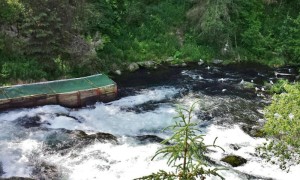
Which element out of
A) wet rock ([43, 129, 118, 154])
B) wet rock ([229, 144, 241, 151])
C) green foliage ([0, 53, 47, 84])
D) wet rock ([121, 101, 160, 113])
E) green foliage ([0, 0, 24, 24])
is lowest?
wet rock ([43, 129, 118, 154])

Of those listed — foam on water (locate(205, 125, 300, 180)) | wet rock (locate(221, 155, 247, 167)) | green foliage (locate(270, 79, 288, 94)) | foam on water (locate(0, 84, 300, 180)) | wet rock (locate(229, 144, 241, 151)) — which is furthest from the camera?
green foliage (locate(270, 79, 288, 94))

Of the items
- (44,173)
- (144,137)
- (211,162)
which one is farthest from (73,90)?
(211,162)

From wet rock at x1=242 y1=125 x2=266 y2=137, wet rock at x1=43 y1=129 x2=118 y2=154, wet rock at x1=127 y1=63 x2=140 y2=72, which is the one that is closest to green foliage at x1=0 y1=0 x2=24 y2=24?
wet rock at x1=127 y1=63 x2=140 y2=72

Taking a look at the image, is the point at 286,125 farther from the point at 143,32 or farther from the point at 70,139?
the point at 143,32

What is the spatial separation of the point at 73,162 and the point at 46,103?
5.02m

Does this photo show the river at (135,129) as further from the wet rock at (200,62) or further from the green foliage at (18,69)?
the green foliage at (18,69)

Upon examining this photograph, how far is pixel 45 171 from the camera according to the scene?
1227 centimetres

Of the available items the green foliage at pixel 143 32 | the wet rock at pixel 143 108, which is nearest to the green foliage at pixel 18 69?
the green foliage at pixel 143 32

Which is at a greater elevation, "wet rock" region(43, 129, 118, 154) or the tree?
the tree

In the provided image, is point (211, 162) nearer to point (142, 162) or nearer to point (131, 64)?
point (142, 162)

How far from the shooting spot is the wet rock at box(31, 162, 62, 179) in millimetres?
12047

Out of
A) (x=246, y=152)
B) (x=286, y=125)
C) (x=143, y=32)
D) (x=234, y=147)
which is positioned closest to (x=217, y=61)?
(x=143, y=32)

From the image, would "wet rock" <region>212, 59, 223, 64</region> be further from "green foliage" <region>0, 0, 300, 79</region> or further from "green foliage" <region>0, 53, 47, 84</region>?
"green foliage" <region>0, 53, 47, 84</region>

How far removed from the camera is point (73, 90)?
57.3 ft
